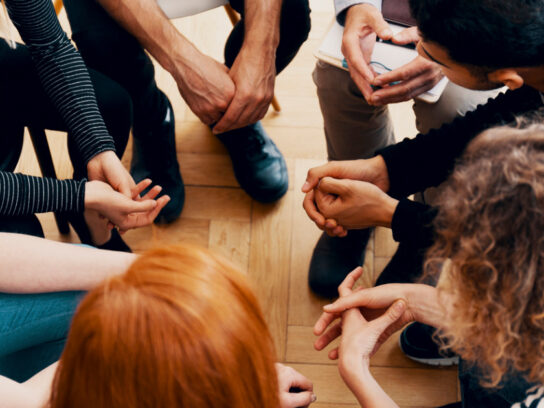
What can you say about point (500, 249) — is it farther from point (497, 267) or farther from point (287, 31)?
point (287, 31)

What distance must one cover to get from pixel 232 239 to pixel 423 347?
533 millimetres

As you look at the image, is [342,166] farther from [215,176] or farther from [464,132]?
[215,176]

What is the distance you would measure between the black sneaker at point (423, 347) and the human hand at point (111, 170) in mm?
679

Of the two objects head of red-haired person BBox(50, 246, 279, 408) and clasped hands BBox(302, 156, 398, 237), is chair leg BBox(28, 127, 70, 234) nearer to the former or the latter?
clasped hands BBox(302, 156, 398, 237)

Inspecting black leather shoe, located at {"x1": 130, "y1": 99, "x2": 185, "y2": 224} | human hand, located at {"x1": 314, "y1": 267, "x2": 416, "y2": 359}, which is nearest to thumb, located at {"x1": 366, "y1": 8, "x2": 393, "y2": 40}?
human hand, located at {"x1": 314, "y1": 267, "x2": 416, "y2": 359}

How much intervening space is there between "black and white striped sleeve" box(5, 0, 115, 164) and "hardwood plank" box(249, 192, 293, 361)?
0.51 meters

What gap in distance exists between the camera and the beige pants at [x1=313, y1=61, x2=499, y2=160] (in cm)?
106

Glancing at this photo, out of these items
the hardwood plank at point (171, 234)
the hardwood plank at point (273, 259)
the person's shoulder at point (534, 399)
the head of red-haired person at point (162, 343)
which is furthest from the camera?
the hardwood plank at point (171, 234)

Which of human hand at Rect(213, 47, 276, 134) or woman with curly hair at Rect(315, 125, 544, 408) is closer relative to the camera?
woman with curly hair at Rect(315, 125, 544, 408)

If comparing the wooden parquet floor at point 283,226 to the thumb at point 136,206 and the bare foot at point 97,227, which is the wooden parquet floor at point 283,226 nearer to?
the bare foot at point 97,227

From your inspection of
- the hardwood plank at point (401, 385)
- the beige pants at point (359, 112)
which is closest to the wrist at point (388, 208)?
the beige pants at point (359, 112)

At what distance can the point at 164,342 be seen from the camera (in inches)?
19.6

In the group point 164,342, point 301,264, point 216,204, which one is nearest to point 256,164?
point 216,204

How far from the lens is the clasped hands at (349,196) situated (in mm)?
996
